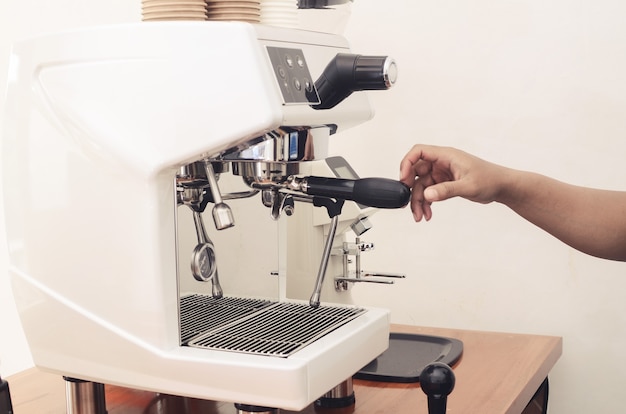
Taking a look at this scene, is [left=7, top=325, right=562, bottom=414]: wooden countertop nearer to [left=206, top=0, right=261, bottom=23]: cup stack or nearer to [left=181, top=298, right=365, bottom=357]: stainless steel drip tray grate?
[left=181, top=298, right=365, bottom=357]: stainless steel drip tray grate

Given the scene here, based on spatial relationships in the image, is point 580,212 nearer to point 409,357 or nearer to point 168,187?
point 409,357

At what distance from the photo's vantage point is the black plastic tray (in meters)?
1.25

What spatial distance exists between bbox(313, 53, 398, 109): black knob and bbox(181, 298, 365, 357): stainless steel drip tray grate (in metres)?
0.28

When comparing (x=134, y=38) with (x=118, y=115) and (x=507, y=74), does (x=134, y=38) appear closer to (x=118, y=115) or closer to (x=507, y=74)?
(x=118, y=115)

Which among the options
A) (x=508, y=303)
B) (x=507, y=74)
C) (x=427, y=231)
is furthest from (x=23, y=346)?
(x=507, y=74)

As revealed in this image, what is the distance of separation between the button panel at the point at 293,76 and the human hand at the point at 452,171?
24 centimetres

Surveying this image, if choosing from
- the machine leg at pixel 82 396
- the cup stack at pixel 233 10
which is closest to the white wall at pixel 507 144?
the cup stack at pixel 233 10

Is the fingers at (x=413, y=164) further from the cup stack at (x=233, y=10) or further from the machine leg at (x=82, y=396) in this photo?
the machine leg at (x=82, y=396)

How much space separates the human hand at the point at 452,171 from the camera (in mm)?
1122

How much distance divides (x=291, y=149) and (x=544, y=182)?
452 millimetres

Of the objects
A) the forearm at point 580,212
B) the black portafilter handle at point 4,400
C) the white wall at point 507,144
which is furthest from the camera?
the white wall at point 507,144

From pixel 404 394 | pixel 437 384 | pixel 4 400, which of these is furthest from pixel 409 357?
pixel 4 400

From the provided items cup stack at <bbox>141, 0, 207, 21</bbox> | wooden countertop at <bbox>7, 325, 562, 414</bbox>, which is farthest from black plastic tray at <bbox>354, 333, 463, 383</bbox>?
cup stack at <bbox>141, 0, 207, 21</bbox>

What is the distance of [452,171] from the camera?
1.15 metres
